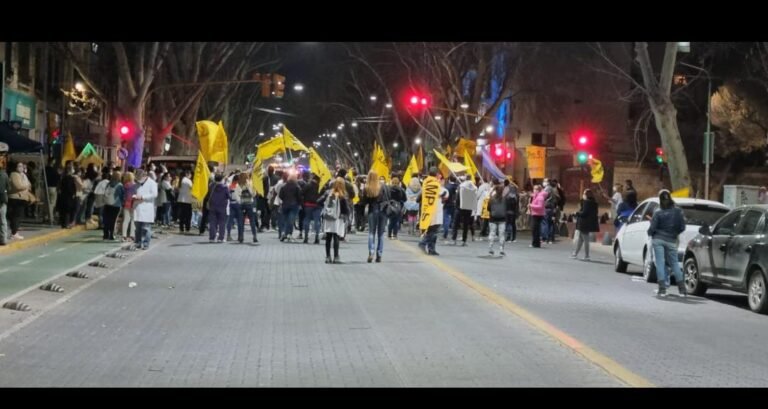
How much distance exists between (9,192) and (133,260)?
17.6ft

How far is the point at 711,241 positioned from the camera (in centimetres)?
1443

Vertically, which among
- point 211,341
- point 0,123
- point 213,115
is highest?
point 213,115

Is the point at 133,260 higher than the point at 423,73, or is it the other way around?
the point at 423,73

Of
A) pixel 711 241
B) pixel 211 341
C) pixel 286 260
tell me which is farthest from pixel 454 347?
pixel 286 260

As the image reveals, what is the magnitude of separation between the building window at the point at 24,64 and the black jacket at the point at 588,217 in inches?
914

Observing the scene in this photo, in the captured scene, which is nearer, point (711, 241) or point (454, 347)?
point (454, 347)

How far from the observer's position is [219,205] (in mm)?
22000

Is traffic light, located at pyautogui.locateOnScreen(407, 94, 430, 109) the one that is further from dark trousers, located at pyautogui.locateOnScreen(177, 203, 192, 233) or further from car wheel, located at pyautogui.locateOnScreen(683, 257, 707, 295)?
car wheel, located at pyautogui.locateOnScreen(683, 257, 707, 295)

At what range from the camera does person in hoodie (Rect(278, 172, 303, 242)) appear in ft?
76.0

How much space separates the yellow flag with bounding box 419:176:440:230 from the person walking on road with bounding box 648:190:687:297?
6299 millimetres

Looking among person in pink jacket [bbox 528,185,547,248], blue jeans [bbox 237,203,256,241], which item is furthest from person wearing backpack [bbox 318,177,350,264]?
person in pink jacket [bbox 528,185,547,248]

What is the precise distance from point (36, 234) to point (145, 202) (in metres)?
4.78

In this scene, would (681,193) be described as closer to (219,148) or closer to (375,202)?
(375,202)

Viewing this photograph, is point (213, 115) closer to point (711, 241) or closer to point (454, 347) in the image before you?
point (711, 241)
